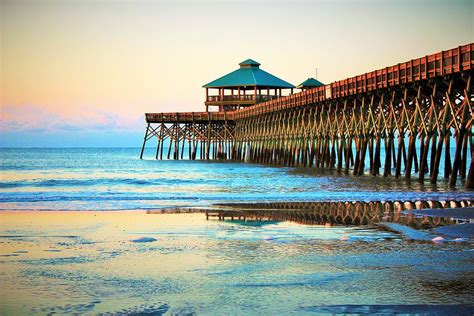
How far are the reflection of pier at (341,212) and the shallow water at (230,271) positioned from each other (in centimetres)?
163

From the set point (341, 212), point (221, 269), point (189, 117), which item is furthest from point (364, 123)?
point (189, 117)

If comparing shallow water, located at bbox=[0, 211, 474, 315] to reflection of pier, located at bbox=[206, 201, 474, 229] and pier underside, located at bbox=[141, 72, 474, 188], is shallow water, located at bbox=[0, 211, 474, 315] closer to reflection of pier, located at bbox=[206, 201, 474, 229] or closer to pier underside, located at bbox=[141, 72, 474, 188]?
reflection of pier, located at bbox=[206, 201, 474, 229]

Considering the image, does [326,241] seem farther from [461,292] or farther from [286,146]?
[286,146]

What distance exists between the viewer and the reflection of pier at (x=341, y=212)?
15.1 metres

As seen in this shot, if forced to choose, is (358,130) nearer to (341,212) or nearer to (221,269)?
(341,212)

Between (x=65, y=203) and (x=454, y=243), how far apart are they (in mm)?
12821

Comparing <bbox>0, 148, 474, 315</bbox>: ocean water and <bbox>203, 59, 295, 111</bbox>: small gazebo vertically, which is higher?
<bbox>203, 59, 295, 111</bbox>: small gazebo

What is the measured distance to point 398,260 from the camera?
10.0 metres

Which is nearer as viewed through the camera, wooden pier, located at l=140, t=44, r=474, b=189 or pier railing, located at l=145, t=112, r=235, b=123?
wooden pier, located at l=140, t=44, r=474, b=189

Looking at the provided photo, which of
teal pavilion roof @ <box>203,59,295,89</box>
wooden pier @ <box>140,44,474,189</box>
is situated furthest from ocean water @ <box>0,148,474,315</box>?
teal pavilion roof @ <box>203,59,295,89</box>

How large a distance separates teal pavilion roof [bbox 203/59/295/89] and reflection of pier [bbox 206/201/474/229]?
53.9 m

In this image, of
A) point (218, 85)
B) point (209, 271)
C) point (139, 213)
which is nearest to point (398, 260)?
point (209, 271)

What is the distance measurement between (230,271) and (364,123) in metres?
27.2

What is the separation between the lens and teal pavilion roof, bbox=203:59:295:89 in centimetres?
7381
